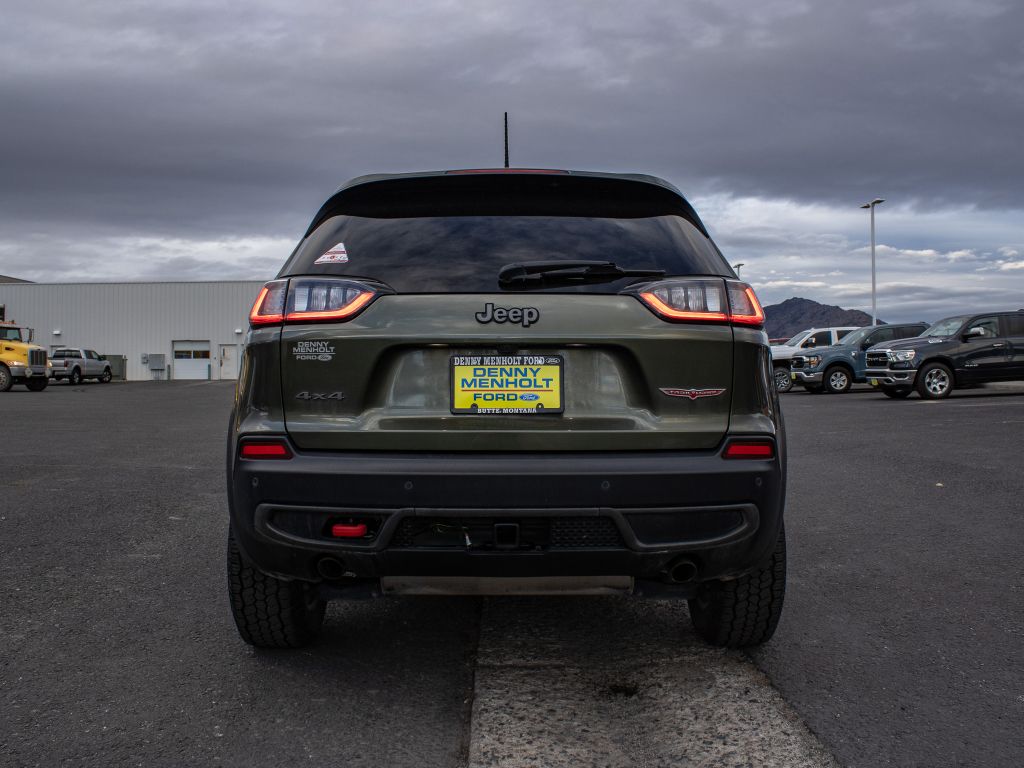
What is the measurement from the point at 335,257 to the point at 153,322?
201 feet

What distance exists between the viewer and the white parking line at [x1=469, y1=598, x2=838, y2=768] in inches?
96.3

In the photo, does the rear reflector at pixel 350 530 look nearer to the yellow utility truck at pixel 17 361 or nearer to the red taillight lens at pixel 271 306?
the red taillight lens at pixel 271 306

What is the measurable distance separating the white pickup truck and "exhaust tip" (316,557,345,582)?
41.1 meters

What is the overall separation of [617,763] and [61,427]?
43.6 ft

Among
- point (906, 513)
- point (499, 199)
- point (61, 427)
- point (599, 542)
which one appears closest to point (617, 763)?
point (599, 542)

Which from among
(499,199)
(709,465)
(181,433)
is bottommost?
(181,433)

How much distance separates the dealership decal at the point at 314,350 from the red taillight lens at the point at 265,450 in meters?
0.27

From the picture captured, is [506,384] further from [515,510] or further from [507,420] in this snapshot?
[515,510]

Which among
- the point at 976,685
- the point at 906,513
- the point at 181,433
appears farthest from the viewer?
→ the point at 181,433

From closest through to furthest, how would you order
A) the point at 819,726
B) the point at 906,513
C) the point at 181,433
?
the point at 819,726
the point at 906,513
the point at 181,433

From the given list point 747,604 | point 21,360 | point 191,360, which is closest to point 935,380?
point 747,604

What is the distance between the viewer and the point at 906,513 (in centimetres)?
601

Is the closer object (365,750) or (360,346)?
(365,750)

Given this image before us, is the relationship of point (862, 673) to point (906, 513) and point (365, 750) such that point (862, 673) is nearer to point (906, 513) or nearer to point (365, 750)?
point (365, 750)
